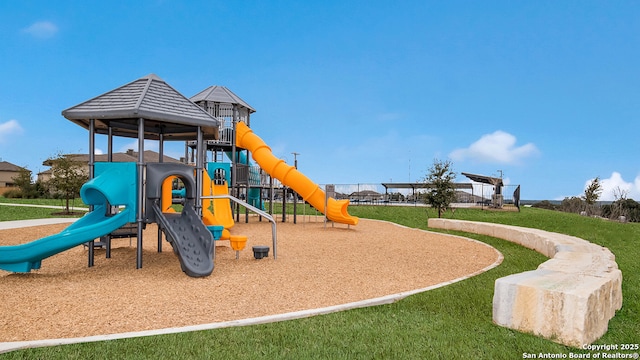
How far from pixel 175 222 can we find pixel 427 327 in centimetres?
631

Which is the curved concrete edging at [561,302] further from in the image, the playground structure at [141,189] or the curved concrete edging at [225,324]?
the playground structure at [141,189]

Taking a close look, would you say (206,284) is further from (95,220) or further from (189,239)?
(95,220)

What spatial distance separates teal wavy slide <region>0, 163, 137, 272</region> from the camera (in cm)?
796

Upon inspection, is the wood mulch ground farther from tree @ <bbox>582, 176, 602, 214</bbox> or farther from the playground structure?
tree @ <bbox>582, 176, 602, 214</bbox>

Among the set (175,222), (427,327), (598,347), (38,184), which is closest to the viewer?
(598,347)

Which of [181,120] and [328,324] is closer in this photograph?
[328,324]

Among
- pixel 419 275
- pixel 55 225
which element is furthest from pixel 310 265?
pixel 55 225

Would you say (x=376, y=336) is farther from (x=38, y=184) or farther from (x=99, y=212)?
(x=38, y=184)

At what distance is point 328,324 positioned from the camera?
505cm

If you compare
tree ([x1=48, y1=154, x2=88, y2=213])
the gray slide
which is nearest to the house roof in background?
tree ([x1=48, y1=154, x2=88, y2=213])

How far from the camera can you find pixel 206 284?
730 cm

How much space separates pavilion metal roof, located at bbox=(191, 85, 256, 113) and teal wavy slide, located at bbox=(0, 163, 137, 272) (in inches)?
407

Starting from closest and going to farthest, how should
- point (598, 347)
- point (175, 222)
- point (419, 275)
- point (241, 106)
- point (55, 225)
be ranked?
1. point (598, 347)
2. point (419, 275)
3. point (175, 222)
4. point (55, 225)
5. point (241, 106)

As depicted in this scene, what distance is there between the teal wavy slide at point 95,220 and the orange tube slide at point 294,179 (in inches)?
371
